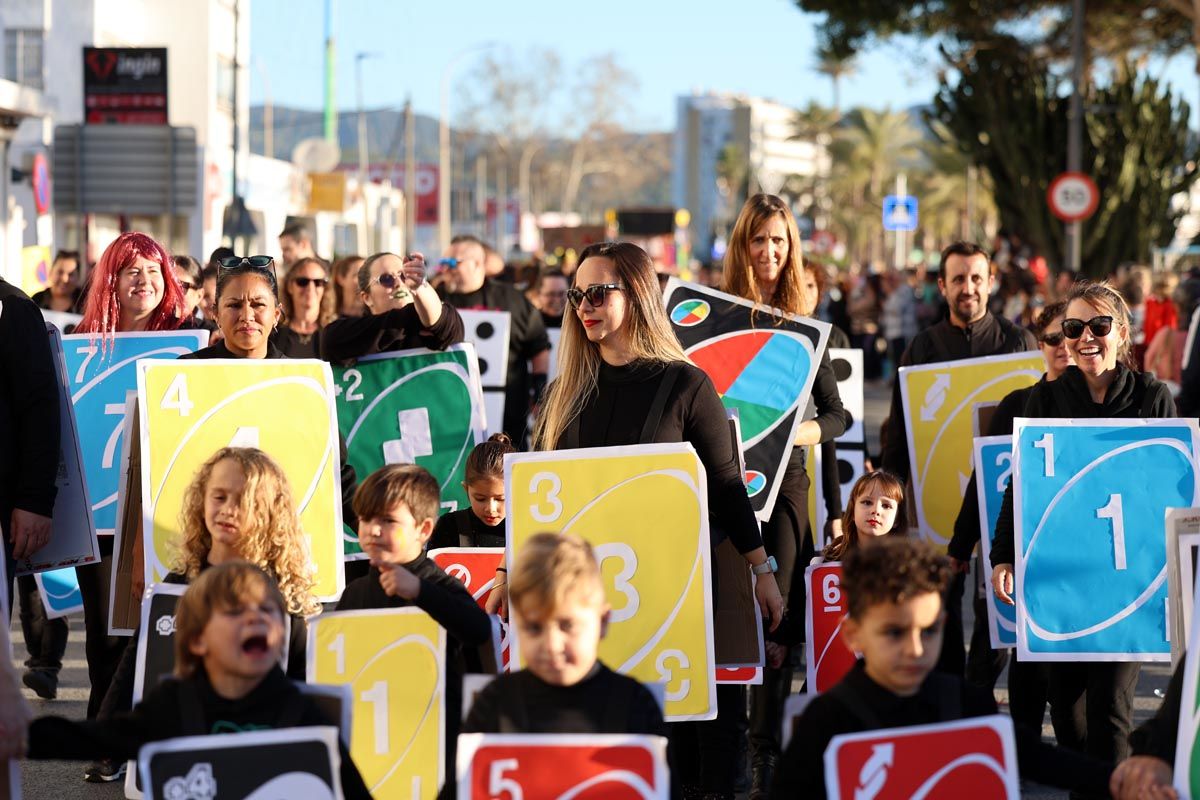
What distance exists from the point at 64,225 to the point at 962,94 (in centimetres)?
1797

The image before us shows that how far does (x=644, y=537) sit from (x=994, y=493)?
188 centimetres

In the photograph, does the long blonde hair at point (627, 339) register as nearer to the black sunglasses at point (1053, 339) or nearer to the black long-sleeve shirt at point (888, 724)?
the black long-sleeve shirt at point (888, 724)

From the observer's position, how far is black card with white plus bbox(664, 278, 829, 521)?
271 inches

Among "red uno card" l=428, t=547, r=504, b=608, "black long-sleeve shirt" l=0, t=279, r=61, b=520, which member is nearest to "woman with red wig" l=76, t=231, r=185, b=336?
"black long-sleeve shirt" l=0, t=279, r=61, b=520

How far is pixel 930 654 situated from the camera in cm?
387

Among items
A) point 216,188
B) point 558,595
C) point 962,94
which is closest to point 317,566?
point 558,595

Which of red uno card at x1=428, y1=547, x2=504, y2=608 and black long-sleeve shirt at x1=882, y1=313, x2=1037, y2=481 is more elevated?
black long-sleeve shirt at x1=882, y1=313, x2=1037, y2=481

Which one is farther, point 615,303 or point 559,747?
point 615,303

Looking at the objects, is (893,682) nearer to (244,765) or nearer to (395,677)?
(244,765)

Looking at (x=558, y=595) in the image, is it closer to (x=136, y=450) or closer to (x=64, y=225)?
(x=136, y=450)

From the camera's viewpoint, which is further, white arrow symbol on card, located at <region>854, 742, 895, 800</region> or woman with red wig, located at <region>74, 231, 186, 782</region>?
woman with red wig, located at <region>74, 231, 186, 782</region>

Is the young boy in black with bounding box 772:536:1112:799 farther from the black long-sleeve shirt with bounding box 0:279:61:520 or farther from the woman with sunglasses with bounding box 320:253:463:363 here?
the woman with sunglasses with bounding box 320:253:463:363

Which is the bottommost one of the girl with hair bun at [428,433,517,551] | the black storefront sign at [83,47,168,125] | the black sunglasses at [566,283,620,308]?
the girl with hair bun at [428,433,517,551]

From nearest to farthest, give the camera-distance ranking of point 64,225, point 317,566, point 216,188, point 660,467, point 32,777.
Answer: point 660,467 < point 317,566 < point 32,777 < point 64,225 < point 216,188
